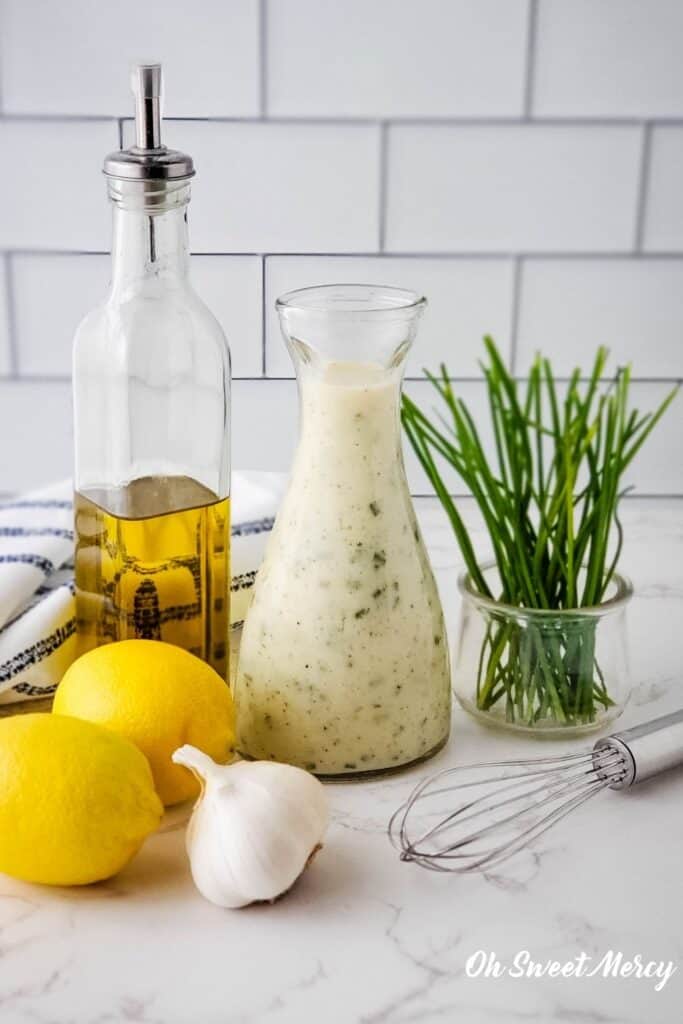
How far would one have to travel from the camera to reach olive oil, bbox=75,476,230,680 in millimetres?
634

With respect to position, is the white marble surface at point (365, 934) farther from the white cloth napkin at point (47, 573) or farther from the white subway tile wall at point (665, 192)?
the white subway tile wall at point (665, 192)

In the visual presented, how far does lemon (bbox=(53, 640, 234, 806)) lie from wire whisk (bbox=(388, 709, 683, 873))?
0.09 metres

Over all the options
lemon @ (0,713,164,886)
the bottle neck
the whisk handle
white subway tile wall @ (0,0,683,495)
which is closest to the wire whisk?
the whisk handle

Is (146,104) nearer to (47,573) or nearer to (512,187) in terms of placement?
(47,573)

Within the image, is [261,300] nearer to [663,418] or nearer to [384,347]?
[663,418]

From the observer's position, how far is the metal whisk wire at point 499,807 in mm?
563

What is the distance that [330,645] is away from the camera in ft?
1.94

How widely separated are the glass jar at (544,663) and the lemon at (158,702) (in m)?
0.14

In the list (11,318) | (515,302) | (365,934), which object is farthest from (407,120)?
(365,934)

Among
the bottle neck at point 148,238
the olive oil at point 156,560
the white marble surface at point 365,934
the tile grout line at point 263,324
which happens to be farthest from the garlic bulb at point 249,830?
the tile grout line at point 263,324

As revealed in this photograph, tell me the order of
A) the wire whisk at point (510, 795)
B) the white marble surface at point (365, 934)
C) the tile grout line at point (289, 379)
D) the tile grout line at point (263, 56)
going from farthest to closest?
the tile grout line at point (289, 379) < the tile grout line at point (263, 56) < the wire whisk at point (510, 795) < the white marble surface at point (365, 934)

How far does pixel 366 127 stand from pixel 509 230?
15 centimetres

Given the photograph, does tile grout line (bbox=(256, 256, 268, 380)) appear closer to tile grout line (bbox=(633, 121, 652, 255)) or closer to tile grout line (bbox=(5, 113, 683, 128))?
tile grout line (bbox=(5, 113, 683, 128))

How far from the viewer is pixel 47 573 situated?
0.74 metres
